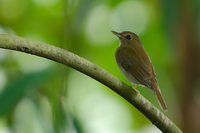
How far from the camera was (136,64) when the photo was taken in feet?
13.4

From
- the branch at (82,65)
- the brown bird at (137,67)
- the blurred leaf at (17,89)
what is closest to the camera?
the branch at (82,65)

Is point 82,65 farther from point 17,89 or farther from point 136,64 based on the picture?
point 136,64

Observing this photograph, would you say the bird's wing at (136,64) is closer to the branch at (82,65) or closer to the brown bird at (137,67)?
the brown bird at (137,67)

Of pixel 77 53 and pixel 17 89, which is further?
pixel 77 53

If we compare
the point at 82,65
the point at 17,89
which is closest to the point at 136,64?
the point at 17,89

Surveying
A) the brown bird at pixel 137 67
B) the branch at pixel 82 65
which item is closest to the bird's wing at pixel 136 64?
the brown bird at pixel 137 67

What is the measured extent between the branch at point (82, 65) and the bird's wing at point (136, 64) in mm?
1290

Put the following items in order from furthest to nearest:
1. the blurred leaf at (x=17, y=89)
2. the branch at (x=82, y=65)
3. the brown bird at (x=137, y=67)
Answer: the brown bird at (x=137, y=67)
the blurred leaf at (x=17, y=89)
the branch at (x=82, y=65)

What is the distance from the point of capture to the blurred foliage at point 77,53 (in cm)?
255

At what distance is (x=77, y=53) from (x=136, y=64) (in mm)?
1113

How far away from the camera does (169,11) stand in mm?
3119

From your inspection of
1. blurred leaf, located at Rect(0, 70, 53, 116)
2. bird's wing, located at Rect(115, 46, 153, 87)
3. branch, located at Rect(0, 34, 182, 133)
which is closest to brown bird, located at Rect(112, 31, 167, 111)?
bird's wing, located at Rect(115, 46, 153, 87)

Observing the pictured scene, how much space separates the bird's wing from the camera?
3.97 m

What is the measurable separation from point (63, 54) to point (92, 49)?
334 cm
